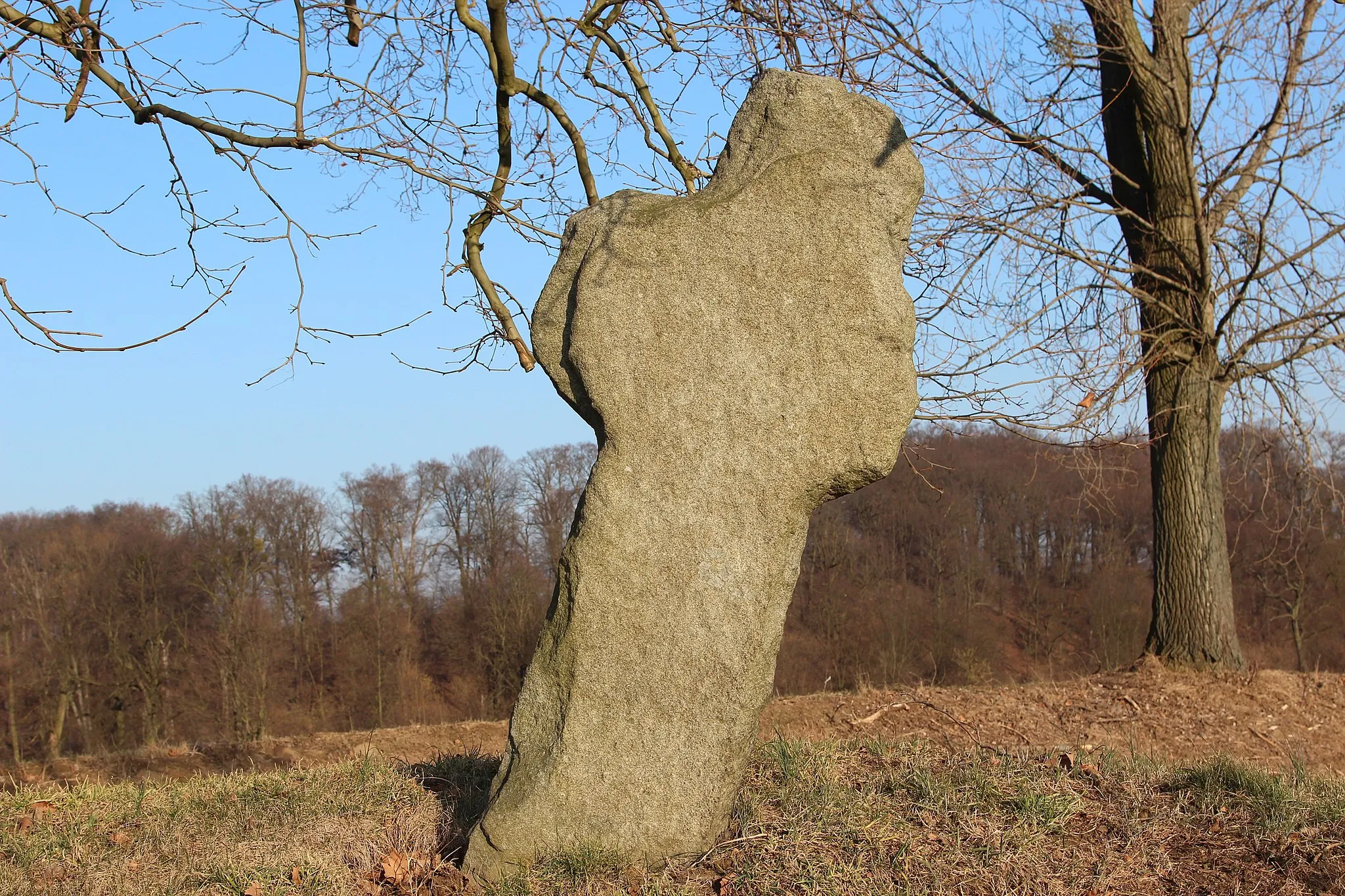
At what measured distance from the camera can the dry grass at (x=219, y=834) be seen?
333 cm

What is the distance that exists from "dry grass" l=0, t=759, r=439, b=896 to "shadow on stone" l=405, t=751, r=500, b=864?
0.05 m

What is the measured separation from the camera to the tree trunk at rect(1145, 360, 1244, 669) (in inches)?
343

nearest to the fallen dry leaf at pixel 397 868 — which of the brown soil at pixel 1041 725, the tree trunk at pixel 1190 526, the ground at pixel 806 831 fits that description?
the ground at pixel 806 831

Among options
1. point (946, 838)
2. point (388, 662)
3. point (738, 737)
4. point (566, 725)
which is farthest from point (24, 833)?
point (388, 662)

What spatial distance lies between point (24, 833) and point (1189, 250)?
9.38 m

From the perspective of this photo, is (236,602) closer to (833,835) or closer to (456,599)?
(456,599)

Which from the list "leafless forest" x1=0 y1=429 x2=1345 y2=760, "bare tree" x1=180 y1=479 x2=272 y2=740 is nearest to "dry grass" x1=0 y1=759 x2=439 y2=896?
"leafless forest" x1=0 y1=429 x2=1345 y2=760

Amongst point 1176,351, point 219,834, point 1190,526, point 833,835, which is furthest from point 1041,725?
point 219,834

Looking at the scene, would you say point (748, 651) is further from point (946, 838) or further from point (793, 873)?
point (946, 838)

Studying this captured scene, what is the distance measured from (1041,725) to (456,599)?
31517mm

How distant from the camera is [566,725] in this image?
3465 millimetres

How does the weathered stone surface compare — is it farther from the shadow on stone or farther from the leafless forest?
the leafless forest

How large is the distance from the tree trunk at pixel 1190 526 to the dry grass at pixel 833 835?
4.53m

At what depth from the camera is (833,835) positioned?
350 cm
